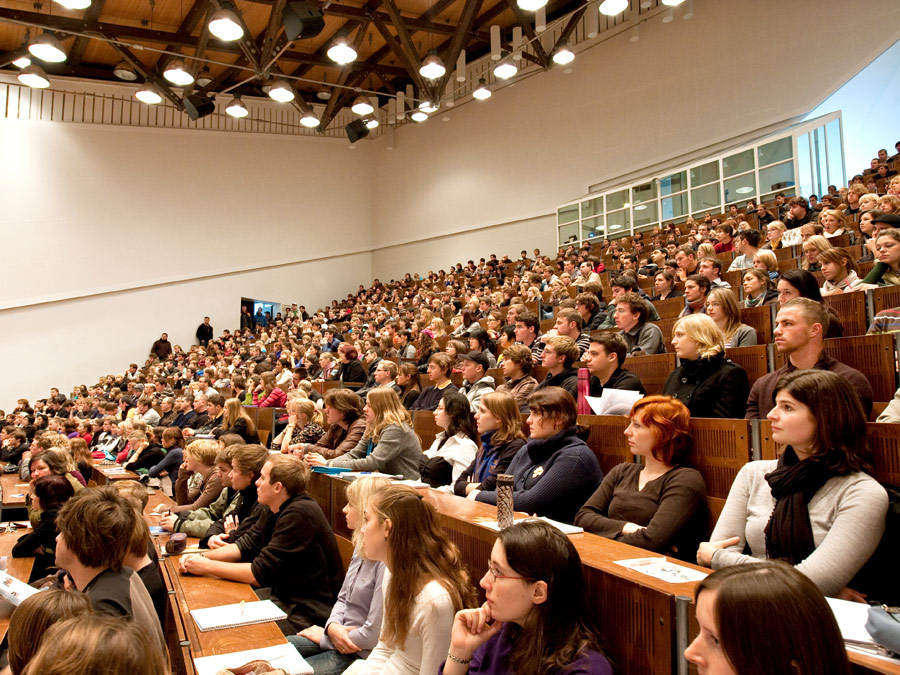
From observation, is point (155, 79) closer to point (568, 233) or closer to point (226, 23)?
point (226, 23)

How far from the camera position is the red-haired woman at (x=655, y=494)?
1.99 meters

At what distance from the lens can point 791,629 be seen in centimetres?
92

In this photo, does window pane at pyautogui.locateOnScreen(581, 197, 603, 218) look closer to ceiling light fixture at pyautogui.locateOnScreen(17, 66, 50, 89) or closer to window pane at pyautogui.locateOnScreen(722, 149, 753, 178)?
window pane at pyautogui.locateOnScreen(722, 149, 753, 178)

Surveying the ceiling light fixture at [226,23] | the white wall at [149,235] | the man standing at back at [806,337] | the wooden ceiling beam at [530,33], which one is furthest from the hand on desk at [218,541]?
the white wall at [149,235]

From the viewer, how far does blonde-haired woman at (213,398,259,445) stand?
516cm

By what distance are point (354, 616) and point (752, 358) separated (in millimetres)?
2014

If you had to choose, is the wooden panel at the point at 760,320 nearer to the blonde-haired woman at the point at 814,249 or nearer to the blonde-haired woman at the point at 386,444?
the blonde-haired woman at the point at 814,249

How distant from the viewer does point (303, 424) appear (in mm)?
4797

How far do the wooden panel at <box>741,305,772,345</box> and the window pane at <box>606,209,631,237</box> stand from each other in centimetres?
811

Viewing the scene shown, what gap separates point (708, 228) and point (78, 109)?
488 inches

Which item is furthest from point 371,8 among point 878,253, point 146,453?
point 878,253

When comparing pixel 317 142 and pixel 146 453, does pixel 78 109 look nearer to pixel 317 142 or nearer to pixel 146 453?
pixel 317 142

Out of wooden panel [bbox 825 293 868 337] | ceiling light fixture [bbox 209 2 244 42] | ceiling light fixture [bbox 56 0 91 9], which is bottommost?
wooden panel [bbox 825 293 868 337]

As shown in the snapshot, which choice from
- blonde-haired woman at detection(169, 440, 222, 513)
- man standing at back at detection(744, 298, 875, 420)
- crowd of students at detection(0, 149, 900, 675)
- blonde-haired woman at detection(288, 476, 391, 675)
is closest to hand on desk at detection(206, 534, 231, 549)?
crowd of students at detection(0, 149, 900, 675)
